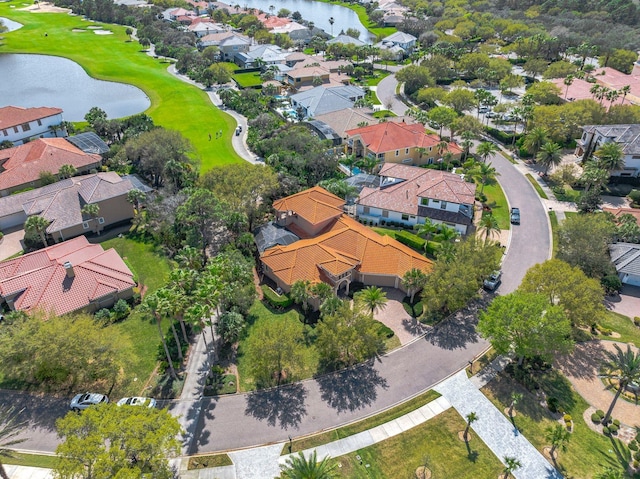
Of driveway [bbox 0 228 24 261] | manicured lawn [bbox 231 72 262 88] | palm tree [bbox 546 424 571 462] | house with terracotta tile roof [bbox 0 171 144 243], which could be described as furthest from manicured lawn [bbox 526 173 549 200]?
driveway [bbox 0 228 24 261]

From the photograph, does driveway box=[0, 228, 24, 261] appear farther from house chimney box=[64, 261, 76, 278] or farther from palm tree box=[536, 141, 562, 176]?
palm tree box=[536, 141, 562, 176]

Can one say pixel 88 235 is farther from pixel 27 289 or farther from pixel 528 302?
pixel 528 302

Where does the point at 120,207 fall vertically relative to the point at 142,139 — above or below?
below

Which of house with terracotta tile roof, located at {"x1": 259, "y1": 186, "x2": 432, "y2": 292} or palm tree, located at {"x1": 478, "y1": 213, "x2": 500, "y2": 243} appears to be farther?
palm tree, located at {"x1": 478, "y1": 213, "x2": 500, "y2": 243}

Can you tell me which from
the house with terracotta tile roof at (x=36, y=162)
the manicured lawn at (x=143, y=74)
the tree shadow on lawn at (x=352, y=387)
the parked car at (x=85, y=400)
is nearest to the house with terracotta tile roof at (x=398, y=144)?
the manicured lawn at (x=143, y=74)

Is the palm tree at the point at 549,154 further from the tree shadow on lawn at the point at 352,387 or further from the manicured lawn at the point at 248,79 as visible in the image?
the manicured lawn at the point at 248,79

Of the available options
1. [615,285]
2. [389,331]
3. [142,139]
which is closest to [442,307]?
[389,331]

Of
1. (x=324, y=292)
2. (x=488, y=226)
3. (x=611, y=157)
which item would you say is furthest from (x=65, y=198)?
(x=611, y=157)
